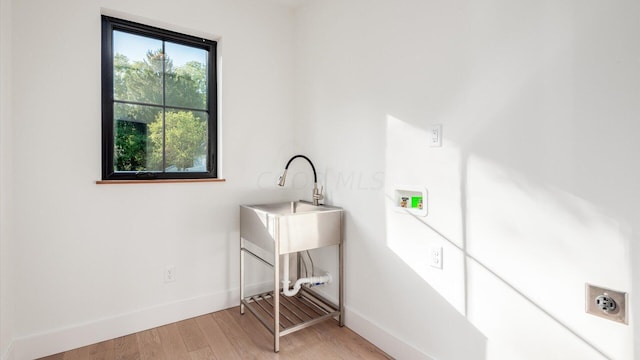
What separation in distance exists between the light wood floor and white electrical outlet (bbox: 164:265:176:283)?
0.30 metres

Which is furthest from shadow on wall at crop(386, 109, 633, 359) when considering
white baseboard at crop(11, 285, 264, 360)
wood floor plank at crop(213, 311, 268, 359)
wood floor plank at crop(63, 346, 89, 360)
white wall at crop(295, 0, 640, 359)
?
wood floor plank at crop(63, 346, 89, 360)

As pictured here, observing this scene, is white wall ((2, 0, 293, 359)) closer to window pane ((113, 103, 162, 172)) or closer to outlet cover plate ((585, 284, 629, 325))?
window pane ((113, 103, 162, 172))

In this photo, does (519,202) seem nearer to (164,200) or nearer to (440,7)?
(440,7)

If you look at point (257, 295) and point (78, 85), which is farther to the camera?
point (257, 295)

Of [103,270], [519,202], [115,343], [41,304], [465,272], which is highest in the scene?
[519,202]

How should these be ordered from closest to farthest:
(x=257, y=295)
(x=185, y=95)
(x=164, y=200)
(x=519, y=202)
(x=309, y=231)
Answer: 1. (x=519, y=202)
2. (x=309, y=231)
3. (x=164, y=200)
4. (x=185, y=95)
5. (x=257, y=295)

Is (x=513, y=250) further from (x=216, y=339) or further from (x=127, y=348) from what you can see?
(x=127, y=348)

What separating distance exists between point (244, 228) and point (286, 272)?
0.43 m

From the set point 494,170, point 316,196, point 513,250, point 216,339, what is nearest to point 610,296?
point 513,250

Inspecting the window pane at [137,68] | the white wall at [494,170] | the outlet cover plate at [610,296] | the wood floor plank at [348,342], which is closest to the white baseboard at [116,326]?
the wood floor plank at [348,342]

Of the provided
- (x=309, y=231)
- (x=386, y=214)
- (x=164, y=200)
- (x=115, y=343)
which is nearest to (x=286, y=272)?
(x=309, y=231)

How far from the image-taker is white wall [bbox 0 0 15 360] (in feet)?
4.95

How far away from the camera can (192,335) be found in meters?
1.95

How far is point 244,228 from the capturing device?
7.30 ft
